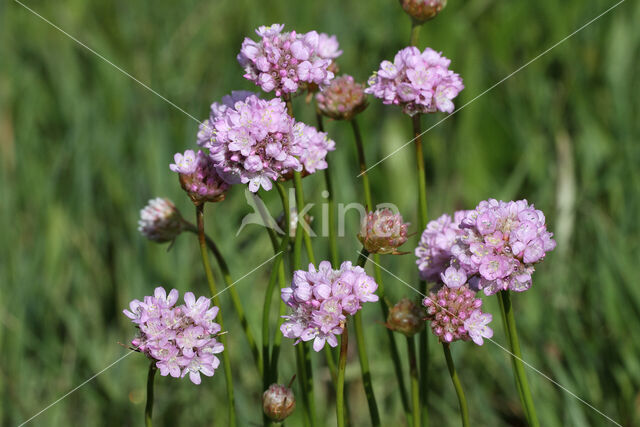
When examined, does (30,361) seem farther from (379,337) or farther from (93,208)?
(379,337)

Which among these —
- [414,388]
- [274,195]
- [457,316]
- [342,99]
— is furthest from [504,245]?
[274,195]

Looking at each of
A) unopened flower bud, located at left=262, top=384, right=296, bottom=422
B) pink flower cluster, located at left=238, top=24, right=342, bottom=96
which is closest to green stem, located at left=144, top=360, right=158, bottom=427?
unopened flower bud, located at left=262, top=384, right=296, bottom=422

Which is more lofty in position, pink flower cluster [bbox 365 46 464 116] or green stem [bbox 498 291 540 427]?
pink flower cluster [bbox 365 46 464 116]

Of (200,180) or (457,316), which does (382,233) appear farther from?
(200,180)

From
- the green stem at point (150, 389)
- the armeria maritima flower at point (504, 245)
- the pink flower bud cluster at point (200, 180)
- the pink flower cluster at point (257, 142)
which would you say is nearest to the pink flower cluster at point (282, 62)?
the pink flower cluster at point (257, 142)

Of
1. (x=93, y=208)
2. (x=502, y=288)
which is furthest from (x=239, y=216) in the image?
(x=502, y=288)

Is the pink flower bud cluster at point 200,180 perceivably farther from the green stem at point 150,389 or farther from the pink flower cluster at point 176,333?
the green stem at point 150,389

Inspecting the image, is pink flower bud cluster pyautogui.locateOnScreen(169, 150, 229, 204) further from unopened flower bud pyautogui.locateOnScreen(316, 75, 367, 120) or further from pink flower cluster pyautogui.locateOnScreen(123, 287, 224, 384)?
unopened flower bud pyautogui.locateOnScreen(316, 75, 367, 120)
